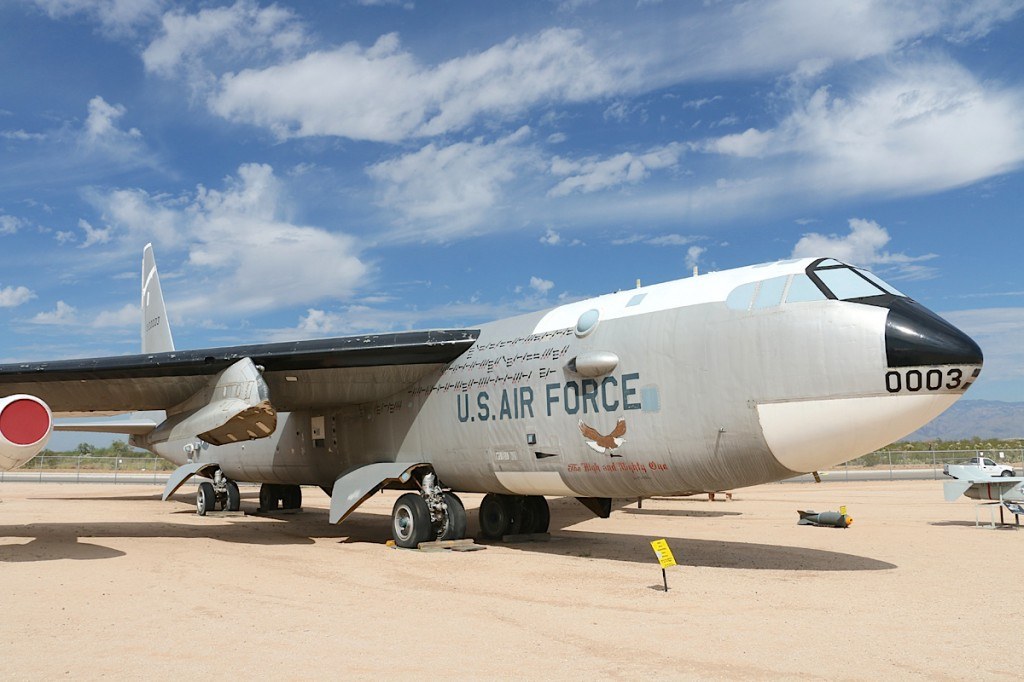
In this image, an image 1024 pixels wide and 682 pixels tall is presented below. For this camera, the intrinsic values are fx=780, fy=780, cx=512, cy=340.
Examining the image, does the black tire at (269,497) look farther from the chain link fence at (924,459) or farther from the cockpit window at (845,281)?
the chain link fence at (924,459)

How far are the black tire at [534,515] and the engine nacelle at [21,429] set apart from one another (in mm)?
8026

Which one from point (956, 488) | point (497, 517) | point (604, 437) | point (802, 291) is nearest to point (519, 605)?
point (604, 437)

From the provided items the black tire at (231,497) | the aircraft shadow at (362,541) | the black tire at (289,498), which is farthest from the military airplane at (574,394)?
the black tire at (289,498)

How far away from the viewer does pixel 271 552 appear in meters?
13.1

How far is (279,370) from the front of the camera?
14.3 m

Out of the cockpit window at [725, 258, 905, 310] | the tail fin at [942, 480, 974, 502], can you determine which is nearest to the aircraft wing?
the cockpit window at [725, 258, 905, 310]

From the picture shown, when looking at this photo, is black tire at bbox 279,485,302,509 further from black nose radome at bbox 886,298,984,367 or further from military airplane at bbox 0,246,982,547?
black nose radome at bbox 886,298,984,367

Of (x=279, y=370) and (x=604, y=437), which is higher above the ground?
(x=279, y=370)

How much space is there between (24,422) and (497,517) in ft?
25.8

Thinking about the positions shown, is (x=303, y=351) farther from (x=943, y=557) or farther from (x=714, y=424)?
(x=943, y=557)

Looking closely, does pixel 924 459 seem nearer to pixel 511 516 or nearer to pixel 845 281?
pixel 511 516

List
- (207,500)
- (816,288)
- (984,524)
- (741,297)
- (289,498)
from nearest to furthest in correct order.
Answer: (816,288) → (741,297) → (984,524) → (207,500) → (289,498)

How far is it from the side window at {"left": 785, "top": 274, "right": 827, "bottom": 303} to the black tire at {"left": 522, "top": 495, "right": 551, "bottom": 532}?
22.6 feet

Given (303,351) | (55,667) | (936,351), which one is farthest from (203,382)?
(936,351)
